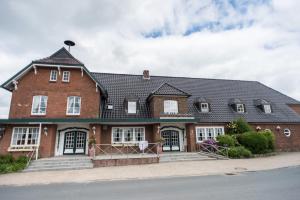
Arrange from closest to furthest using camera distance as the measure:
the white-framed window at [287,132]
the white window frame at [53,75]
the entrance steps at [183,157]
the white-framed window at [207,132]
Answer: the entrance steps at [183,157]
the white window frame at [53,75]
the white-framed window at [207,132]
the white-framed window at [287,132]

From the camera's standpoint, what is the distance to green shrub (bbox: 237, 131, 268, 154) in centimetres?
1688

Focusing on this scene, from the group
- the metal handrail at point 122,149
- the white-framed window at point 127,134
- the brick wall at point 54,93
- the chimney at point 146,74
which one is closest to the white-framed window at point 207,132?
the metal handrail at point 122,149

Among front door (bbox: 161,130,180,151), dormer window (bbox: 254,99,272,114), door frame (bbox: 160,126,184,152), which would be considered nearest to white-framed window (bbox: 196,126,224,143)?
door frame (bbox: 160,126,184,152)

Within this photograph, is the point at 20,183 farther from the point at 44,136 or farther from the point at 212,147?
the point at 212,147

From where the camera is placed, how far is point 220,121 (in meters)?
19.8

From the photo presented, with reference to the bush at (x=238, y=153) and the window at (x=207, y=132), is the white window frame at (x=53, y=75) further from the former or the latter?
the bush at (x=238, y=153)

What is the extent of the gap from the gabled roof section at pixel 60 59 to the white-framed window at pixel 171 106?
903 centimetres

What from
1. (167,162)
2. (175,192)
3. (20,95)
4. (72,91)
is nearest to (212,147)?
(167,162)

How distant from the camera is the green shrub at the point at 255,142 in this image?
16875 mm

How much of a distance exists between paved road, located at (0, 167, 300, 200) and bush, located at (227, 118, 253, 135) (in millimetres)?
10555

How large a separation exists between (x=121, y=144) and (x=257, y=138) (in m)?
12.5

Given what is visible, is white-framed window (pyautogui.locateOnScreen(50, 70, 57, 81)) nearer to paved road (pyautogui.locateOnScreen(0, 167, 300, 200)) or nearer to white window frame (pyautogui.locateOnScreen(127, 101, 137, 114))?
white window frame (pyautogui.locateOnScreen(127, 101, 137, 114))

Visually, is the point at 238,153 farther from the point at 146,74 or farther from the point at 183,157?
the point at 146,74

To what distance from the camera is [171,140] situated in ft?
61.5
